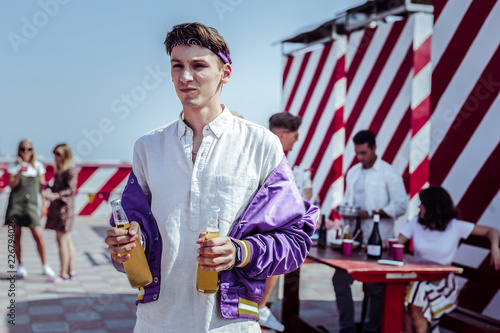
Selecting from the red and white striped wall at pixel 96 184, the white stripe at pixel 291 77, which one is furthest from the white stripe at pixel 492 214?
the red and white striped wall at pixel 96 184

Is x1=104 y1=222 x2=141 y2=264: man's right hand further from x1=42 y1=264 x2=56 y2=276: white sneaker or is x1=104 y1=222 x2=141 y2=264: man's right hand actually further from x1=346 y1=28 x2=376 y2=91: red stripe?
x1=346 y1=28 x2=376 y2=91: red stripe

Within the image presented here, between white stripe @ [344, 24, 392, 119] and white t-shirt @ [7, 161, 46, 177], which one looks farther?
white stripe @ [344, 24, 392, 119]

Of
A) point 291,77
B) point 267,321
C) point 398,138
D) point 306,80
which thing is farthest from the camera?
point 291,77

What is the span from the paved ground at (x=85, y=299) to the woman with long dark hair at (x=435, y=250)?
48.3 inches

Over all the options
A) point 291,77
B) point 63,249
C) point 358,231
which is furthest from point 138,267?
point 291,77

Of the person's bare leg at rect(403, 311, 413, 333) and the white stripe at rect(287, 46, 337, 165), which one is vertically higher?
the white stripe at rect(287, 46, 337, 165)

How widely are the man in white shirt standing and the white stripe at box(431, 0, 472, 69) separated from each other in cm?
111

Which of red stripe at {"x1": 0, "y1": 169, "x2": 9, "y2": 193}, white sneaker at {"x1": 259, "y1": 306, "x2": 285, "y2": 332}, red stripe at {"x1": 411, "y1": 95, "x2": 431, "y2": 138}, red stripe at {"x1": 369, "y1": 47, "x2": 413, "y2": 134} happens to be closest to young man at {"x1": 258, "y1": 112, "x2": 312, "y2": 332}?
white sneaker at {"x1": 259, "y1": 306, "x2": 285, "y2": 332}

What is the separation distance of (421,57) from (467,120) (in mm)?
1635

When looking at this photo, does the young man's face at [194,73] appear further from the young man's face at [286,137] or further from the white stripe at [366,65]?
the white stripe at [366,65]

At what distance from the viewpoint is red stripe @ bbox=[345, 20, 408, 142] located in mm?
6516

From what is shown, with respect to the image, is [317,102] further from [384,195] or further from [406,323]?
[406,323]

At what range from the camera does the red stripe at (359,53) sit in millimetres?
7091

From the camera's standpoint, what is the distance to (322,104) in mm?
8250
